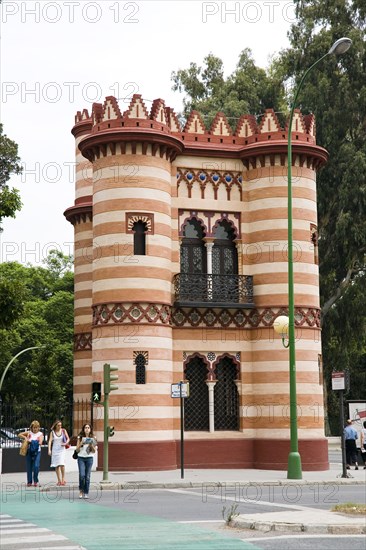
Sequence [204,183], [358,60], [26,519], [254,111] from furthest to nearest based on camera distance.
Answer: [254,111]
[358,60]
[204,183]
[26,519]

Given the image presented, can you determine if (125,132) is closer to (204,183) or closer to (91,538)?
(204,183)

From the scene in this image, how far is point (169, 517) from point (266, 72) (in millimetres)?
41089

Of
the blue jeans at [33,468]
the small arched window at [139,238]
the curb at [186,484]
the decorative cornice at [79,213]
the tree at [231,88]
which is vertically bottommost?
the curb at [186,484]

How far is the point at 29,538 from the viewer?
39.7 ft

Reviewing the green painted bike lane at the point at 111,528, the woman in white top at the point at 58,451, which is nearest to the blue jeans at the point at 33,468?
the woman in white top at the point at 58,451

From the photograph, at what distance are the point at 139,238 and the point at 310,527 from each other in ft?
54.7

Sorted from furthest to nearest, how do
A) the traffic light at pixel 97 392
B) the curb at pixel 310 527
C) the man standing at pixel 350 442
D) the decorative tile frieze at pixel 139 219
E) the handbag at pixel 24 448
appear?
the decorative tile frieze at pixel 139 219, the man standing at pixel 350 442, the traffic light at pixel 97 392, the handbag at pixel 24 448, the curb at pixel 310 527

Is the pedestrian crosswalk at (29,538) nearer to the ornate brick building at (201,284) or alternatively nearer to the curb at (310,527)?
the curb at (310,527)

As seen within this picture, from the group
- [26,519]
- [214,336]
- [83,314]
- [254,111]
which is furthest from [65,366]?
[26,519]

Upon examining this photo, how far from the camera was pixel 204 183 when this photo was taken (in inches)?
1171

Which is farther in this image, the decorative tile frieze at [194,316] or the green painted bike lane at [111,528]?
the decorative tile frieze at [194,316]

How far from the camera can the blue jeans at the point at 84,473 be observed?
1869 cm

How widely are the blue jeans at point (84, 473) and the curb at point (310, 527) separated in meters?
6.66

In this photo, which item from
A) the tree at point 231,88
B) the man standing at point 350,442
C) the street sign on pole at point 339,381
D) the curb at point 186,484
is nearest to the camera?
the curb at point 186,484
